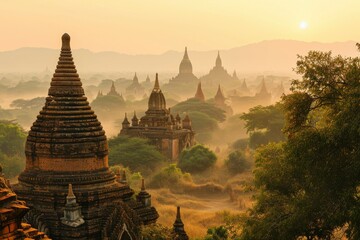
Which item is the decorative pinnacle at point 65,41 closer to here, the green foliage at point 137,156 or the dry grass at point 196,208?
the dry grass at point 196,208

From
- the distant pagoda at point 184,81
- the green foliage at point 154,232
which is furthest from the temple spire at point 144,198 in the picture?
the distant pagoda at point 184,81

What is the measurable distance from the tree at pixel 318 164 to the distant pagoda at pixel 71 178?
3.65 m

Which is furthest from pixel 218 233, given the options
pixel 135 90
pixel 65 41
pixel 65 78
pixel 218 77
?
pixel 218 77

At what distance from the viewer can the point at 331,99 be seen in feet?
43.8

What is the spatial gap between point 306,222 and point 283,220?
668 mm

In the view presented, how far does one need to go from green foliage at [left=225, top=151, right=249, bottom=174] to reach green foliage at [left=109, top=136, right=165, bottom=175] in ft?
16.5

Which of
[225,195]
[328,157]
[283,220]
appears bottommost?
[225,195]

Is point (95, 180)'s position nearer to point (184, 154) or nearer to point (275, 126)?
point (184, 154)

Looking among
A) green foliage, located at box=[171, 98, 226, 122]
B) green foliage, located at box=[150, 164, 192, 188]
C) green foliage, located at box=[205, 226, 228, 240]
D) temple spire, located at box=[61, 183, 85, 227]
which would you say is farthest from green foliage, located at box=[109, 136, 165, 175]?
green foliage, located at box=[171, 98, 226, 122]

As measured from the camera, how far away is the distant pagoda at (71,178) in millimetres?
14086

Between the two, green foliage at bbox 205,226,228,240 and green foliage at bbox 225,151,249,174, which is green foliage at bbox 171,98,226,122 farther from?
green foliage at bbox 205,226,228,240

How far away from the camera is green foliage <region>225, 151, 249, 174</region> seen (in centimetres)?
3916

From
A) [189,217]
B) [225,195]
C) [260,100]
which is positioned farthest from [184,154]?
[260,100]

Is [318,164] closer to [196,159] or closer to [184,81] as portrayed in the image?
[196,159]
